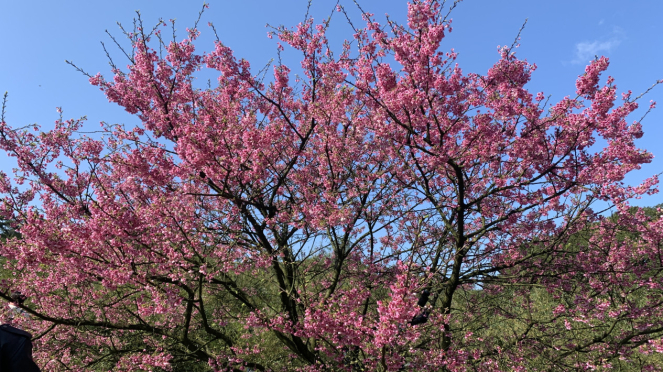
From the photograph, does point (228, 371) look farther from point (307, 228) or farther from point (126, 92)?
point (126, 92)

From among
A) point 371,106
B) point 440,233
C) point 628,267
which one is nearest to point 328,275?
point 440,233

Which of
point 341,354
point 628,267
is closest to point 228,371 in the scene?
point 341,354

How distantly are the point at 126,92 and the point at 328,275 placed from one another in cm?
562

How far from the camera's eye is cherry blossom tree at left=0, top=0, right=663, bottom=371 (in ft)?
18.1

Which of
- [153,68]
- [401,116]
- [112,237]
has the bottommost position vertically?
[112,237]

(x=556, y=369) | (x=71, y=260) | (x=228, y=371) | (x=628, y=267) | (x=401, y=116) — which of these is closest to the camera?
(x=71, y=260)

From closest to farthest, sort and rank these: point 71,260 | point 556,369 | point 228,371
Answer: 1. point 71,260
2. point 228,371
3. point 556,369

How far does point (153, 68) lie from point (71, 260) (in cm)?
385

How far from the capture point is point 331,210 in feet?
20.4

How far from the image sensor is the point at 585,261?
7.19 meters

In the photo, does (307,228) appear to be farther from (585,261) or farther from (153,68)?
(585,261)

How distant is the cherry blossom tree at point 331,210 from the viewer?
18.1 feet

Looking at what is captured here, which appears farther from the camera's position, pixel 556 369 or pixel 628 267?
pixel 556 369

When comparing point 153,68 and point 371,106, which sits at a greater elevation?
point 153,68
